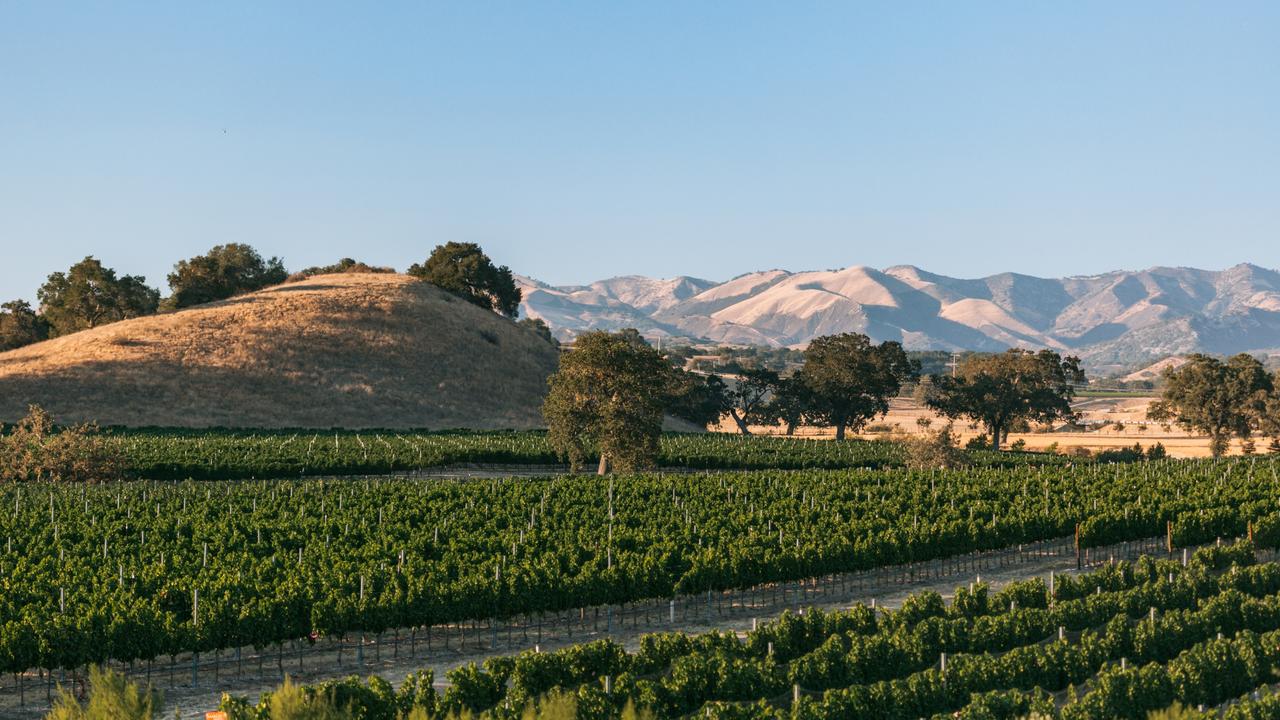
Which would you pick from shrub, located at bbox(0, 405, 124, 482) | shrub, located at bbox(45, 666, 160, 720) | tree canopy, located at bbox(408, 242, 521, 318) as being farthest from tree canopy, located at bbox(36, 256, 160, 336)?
shrub, located at bbox(45, 666, 160, 720)

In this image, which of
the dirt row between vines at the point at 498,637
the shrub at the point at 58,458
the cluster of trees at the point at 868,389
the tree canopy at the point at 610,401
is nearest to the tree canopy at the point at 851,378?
the cluster of trees at the point at 868,389

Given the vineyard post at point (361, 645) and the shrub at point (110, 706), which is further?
the vineyard post at point (361, 645)

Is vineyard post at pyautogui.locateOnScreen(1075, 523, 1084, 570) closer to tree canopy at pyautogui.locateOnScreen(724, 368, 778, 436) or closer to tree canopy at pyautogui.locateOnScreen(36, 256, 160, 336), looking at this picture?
tree canopy at pyautogui.locateOnScreen(724, 368, 778, 436)

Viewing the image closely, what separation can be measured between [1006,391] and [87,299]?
104877mm

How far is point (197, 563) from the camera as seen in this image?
33781 mm

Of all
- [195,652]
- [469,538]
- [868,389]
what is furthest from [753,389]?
[195,652]

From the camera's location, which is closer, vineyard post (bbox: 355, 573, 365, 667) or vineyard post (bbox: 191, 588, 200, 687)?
vineyard post (bbox: 191, 588, 200, 687)

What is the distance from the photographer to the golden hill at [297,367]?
106 metres

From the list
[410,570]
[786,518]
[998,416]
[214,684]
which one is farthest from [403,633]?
[998,416]

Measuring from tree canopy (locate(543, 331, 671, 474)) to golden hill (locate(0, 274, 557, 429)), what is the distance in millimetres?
49319

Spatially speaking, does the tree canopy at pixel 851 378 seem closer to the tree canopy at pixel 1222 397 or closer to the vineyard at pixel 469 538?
the tree canopy at pixel 1222 397

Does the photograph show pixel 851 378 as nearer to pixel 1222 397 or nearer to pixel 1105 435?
pixel 1222 397

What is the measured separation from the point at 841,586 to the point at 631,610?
8165 mm

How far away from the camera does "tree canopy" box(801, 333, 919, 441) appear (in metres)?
112
